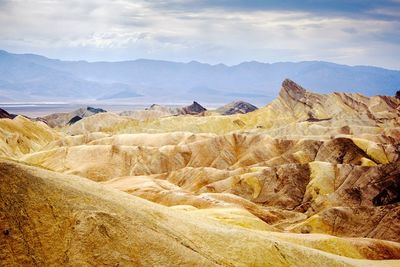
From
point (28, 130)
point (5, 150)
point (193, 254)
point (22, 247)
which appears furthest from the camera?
point (28, 130)

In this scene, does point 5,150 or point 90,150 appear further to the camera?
point 5,150

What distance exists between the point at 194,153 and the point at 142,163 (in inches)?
590

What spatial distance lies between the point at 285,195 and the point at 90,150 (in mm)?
56577

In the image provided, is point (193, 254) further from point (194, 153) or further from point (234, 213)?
point (194, 153)

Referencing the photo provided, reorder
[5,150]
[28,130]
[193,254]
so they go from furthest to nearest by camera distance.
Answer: [28,130]
[5,150]
[193,254]

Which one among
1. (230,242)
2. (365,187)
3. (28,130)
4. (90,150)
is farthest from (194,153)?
(230,242)

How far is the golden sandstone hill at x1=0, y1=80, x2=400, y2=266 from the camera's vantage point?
32625 millimetres

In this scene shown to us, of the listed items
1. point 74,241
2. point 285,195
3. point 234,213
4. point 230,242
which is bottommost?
point 285,195

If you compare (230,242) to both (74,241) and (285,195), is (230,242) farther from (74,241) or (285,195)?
(285,195)

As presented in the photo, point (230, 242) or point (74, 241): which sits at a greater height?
point (74, 241)

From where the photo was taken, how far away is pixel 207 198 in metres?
83.1

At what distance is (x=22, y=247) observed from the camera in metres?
30.5

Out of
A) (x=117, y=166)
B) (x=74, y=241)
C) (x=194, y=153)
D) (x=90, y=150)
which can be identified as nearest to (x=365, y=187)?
(x=194, y=153)

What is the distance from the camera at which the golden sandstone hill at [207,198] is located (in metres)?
32.6
